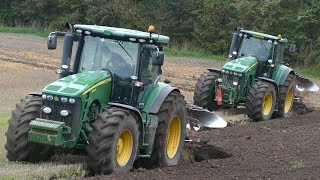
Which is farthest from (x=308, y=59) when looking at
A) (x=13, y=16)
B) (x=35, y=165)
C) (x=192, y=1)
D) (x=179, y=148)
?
(x=35, y=165)

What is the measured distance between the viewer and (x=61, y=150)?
964cm

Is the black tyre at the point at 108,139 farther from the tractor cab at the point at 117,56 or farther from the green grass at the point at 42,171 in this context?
the tractor cab at the point at 117,56

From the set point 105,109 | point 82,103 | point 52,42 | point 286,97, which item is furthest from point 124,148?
point 286,97

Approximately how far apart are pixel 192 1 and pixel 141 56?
1620 inches

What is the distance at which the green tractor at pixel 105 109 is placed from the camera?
349 inches

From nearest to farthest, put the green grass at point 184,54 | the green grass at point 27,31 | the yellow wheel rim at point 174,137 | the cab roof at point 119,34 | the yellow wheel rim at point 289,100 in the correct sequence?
the cab roof at point 119,34, the yellow wheel rim at point 174,137, the yellow wheel rim at point 289,100, the green grass at point 184,54, the green grass at point 27,31

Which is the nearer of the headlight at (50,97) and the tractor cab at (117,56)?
the headlight at (50,97)

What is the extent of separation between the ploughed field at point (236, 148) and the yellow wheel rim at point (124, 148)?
22cm

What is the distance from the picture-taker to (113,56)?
998cm

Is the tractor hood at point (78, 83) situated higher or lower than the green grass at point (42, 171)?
higher

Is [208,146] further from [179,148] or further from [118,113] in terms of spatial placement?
[118,113]

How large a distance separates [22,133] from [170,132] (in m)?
2.76

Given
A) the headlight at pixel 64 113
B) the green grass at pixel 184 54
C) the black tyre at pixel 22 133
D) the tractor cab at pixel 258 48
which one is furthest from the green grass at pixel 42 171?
the green grass at pixel 184 54

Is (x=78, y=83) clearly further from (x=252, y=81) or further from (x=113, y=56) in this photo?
(x=252, y=81)
